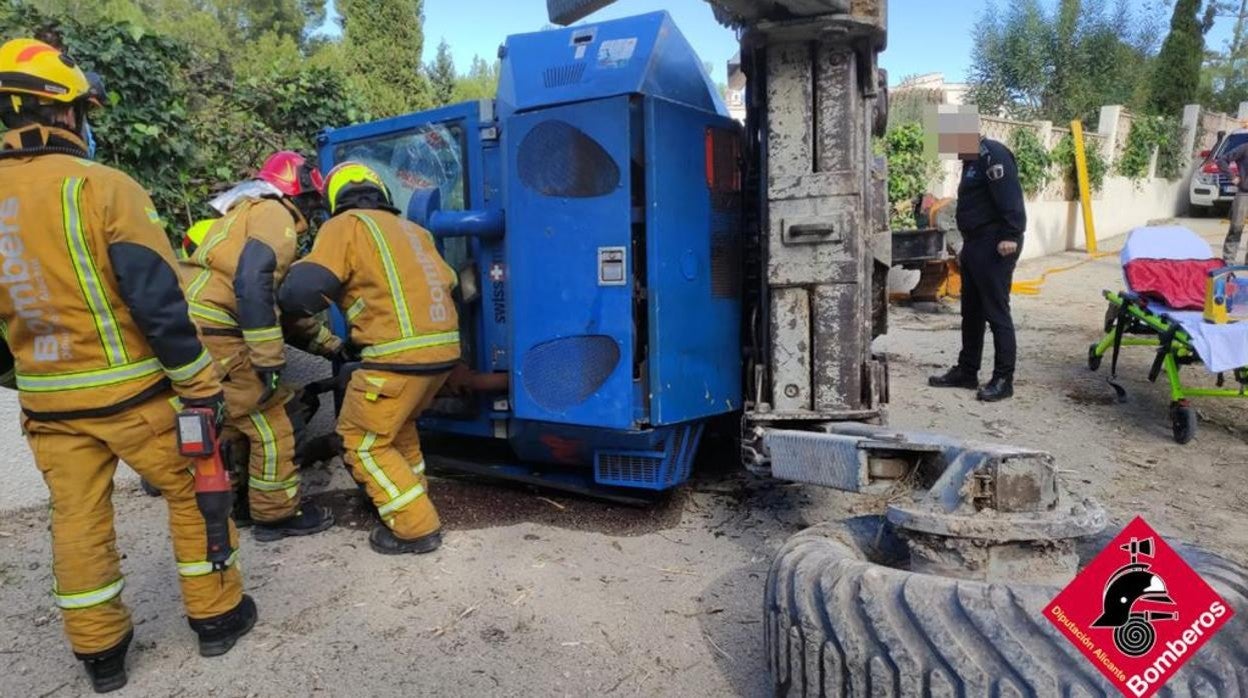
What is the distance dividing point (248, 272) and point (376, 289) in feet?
1.72

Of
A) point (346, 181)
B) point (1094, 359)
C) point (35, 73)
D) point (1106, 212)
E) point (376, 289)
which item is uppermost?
point (1106, 212)

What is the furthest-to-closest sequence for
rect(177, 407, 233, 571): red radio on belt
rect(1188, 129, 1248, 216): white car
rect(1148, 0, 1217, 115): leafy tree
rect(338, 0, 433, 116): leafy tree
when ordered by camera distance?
rect(1148, 0, 1217, 115): leafy tree, rect(338, 0, 433, 116): leafy tree, rect(1188, 129, 1248, 216): white car, rect(177, 407, 233, 571): red radio on belt

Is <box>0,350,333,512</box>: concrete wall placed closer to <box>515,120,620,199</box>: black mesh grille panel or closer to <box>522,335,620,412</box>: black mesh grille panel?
<box>522,335,620,412</box>: black mesh grille panel

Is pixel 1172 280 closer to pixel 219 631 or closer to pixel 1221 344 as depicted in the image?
pixel 1221 344

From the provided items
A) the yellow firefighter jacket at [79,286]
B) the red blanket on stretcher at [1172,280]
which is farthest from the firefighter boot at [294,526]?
the red blanket on stretcher at [1172,280]

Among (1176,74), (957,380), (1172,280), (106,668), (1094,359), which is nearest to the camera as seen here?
(106,668)

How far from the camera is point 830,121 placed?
3.04 metres

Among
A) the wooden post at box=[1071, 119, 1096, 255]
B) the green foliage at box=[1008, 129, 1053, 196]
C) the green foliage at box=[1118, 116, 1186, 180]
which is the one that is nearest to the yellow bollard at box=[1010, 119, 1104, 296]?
the wooden post at box=[1071, 119, 1096, 255]

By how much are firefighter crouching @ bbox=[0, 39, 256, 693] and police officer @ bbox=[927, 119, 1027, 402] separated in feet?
15.5

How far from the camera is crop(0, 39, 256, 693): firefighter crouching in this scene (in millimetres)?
2357

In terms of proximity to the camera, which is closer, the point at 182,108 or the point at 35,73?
the point at 35,73

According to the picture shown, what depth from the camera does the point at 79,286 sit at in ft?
7.80

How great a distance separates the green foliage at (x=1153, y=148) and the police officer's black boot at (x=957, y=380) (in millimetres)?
14575

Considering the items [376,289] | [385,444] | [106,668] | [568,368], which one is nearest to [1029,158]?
[568,368]
